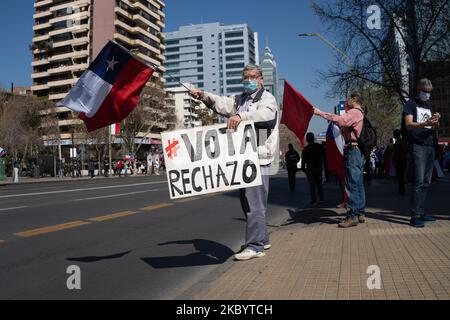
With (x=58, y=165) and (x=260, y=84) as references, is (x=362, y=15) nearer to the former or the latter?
(x=260, y=84)

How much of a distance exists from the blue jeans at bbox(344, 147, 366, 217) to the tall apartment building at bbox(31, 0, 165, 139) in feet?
279

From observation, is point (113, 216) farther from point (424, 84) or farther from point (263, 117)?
point (424, 84)

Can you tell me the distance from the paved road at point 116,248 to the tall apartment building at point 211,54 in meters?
171

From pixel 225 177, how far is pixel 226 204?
7.80 metres

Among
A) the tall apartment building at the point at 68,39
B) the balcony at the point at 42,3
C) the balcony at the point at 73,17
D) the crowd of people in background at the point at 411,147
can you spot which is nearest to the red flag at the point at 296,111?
the crowd of people in background at the point at 411,147

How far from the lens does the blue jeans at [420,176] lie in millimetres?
6781

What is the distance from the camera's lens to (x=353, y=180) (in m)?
7.15

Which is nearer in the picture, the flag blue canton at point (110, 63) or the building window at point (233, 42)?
the flag blue canton at point (110, 63)

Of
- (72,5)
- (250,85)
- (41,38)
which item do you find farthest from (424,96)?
(41,38)

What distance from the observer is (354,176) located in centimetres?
716

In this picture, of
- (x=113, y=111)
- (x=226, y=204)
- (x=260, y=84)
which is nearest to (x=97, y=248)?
(x=113, y=111)

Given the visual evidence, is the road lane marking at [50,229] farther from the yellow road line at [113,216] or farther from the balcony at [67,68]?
the balcony at [67,68]

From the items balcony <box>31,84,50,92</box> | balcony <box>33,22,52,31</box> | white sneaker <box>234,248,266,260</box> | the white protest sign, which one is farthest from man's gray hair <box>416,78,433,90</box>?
balcony <box>33,22,52,31</box>

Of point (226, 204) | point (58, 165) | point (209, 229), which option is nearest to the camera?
point (209, 229)
